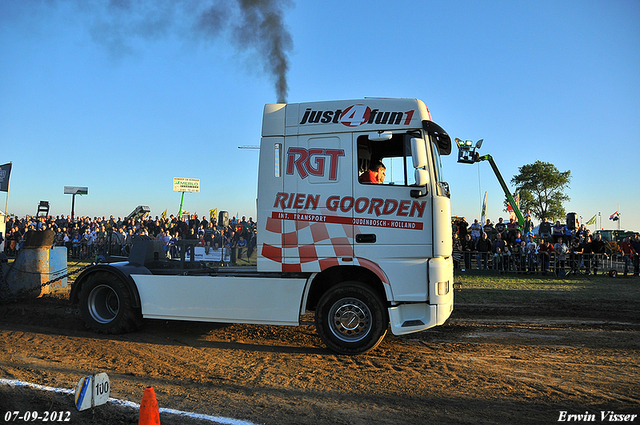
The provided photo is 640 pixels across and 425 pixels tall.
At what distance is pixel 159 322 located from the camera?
8.39m

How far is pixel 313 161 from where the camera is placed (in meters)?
6.38

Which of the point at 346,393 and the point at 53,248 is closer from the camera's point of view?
the point at 346,393

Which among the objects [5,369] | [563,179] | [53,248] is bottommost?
[5,369]

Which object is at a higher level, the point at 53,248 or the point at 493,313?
the point at 53,248

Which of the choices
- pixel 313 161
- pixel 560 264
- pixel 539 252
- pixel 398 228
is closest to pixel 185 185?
pixel 539 252

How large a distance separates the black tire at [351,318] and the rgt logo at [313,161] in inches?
65.2

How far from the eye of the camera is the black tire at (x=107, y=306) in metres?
7.27

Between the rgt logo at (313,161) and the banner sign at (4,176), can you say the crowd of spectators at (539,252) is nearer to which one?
the rgt logo at (313,161)

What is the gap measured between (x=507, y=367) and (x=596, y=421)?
5.29ft

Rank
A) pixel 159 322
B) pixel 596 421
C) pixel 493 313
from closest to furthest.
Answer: pixel 596 421
pixel 159 322
pixel 493 313

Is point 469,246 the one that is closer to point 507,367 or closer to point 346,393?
point 507,367

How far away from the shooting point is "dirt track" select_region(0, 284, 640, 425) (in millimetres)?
4203

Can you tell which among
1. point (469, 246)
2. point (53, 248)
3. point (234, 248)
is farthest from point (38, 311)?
point (469, 246)

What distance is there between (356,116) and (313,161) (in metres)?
0.90
